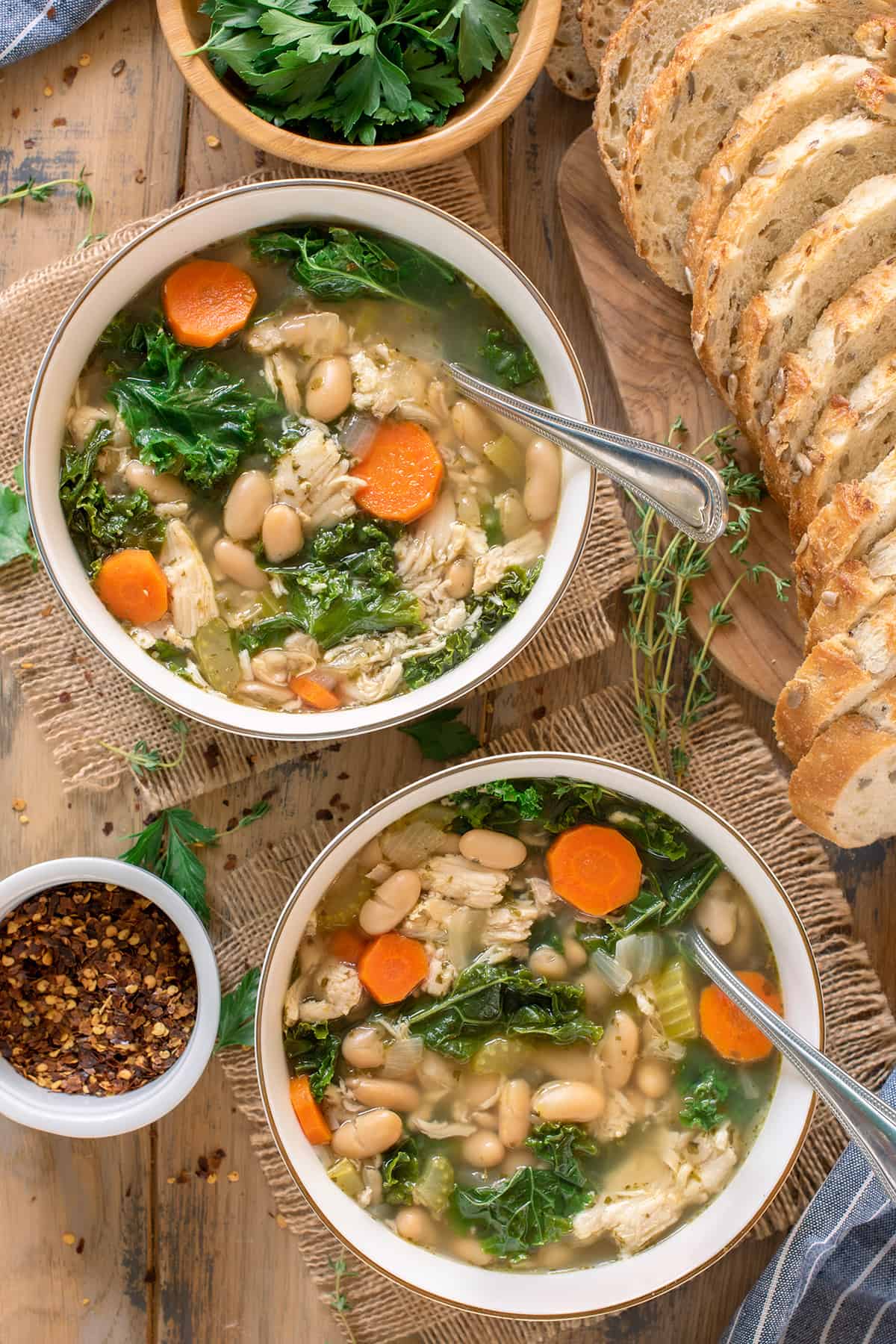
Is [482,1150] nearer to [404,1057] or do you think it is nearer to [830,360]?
[404,1057]

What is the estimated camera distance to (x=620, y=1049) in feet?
9.24

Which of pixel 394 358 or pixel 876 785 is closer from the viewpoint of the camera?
pixel 876 785

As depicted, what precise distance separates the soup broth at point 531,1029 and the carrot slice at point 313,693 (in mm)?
345

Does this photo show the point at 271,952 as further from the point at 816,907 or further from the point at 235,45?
the point at 235,45

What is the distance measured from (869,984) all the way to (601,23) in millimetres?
2510

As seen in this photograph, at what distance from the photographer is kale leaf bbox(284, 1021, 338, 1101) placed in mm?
2797

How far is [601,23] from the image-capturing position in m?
2.88

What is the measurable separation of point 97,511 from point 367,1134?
1.62 m

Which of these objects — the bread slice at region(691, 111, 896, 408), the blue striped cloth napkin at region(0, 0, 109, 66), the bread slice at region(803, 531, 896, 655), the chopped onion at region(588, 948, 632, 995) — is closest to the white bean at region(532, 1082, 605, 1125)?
the chopped onion at region(588, 948, 632, 995)

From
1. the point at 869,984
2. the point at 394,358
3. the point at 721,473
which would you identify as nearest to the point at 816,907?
the point at 869,984

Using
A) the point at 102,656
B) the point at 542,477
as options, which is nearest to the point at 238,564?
the point at 102,656

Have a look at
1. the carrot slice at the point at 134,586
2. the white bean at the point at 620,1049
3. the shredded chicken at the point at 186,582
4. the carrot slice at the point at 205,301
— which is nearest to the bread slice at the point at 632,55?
the carrot slice at the point at 205,301

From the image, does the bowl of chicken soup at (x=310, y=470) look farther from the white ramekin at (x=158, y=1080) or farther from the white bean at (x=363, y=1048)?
the white bean at (x=363, y=1048)

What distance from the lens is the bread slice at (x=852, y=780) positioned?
8.17ft
